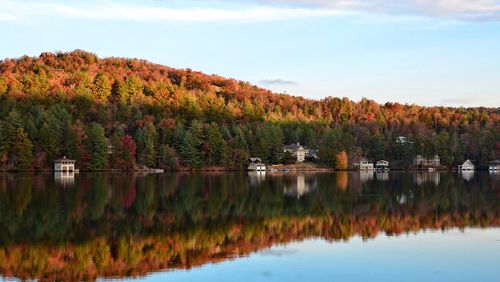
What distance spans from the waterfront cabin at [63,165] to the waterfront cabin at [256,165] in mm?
27549

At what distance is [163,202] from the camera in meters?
39.2

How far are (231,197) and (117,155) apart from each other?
2249 inches

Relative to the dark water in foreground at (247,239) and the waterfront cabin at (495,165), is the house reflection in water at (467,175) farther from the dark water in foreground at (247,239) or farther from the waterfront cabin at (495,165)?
the dark water in foreground at (247,239)

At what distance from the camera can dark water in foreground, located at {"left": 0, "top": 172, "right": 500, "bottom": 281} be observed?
63.1 feet

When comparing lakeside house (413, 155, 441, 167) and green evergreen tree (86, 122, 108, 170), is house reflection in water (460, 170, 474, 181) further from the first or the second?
green evergreen tree (86, 122, 108, 170)

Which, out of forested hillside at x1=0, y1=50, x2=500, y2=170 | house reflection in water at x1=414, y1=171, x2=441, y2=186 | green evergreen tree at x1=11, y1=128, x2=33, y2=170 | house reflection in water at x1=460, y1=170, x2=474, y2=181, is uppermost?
forested hillside at x1=0, y1=50, x2=500, y2=170

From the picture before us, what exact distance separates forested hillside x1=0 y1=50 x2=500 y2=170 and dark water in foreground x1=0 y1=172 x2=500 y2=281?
5488 cm

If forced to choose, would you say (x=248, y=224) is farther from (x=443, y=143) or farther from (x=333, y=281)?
(x=443, y=143)

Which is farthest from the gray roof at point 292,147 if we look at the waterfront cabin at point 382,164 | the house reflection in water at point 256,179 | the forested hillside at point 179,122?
the house reflection in water at point 256,179

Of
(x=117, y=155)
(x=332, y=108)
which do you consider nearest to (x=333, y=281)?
(x=117, y=155)

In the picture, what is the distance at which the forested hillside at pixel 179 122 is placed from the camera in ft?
313

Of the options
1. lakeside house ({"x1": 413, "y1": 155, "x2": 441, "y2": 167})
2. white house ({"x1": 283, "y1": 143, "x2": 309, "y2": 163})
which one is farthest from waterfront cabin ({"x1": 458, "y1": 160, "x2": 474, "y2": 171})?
white house ({"x1": 283, "y1": 143, "x2": 309, "y2": 163})

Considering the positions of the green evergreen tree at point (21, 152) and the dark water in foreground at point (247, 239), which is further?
the green evergreen tree at point (21, 152)

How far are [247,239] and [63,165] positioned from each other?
6977 centimetres
